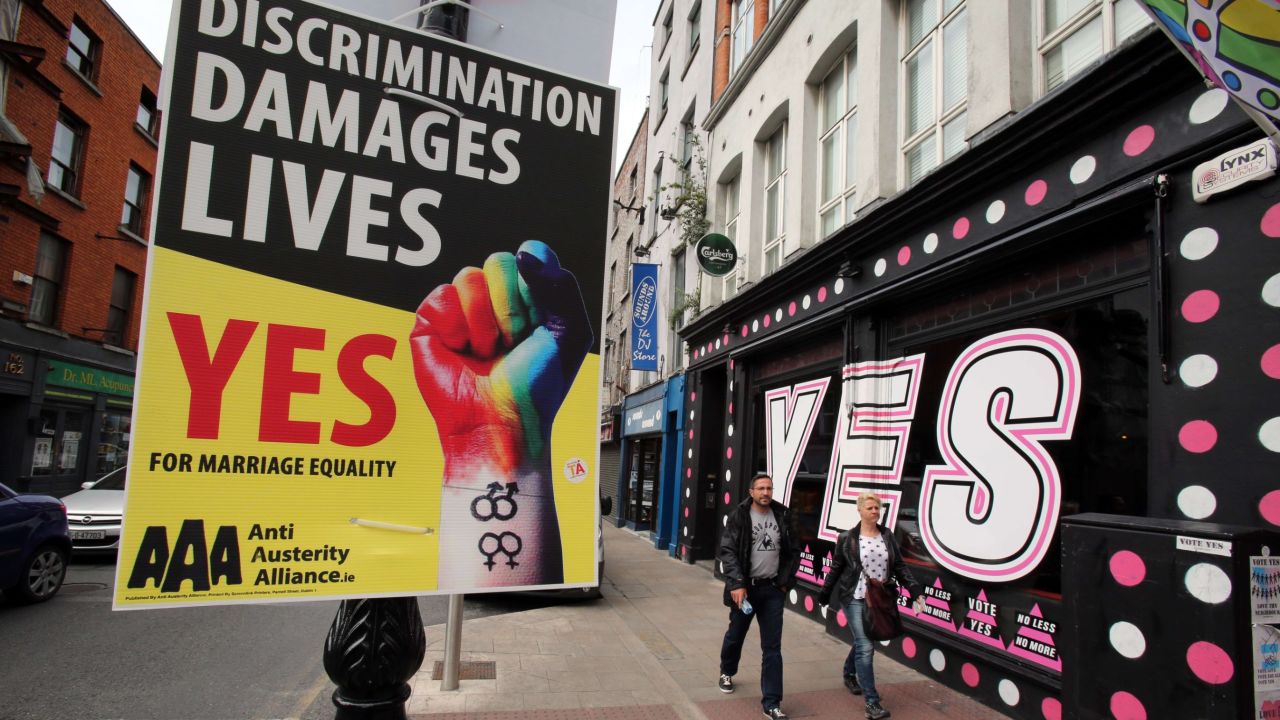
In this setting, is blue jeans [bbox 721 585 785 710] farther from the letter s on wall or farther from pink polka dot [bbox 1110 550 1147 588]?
pink polka dot [bbox 1110 550 1147 588]

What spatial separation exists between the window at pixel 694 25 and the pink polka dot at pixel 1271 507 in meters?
16.1

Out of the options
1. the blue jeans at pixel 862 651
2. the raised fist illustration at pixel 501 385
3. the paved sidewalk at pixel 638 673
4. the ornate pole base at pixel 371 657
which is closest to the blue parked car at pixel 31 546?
the paved sidewalk at pixel 638 673

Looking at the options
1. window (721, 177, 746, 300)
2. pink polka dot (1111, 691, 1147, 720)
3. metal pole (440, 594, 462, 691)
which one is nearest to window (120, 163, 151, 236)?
window (721, 177, 746, 300)

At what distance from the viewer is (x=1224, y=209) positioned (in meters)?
4.14

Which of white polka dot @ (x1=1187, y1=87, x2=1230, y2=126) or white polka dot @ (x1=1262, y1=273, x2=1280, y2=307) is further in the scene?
white polka dot @ (x1=1187, y1=87, x2=1230, y2=126)

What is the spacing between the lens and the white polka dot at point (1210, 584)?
3.07m

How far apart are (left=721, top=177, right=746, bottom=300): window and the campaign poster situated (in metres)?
9.97

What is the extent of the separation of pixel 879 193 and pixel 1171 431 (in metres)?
4.19

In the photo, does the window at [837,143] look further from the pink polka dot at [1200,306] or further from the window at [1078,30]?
the pink polka dot at [1200,306]

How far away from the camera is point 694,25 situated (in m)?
18.1

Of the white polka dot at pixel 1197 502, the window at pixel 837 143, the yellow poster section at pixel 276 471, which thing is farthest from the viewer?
the window at pixel 837 143

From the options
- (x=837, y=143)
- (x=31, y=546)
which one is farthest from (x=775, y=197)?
(x=31, y=546)

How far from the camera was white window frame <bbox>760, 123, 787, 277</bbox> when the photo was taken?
11172 millimetres

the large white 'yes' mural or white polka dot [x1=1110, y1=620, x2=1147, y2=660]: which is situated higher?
the large white 'yes' mural
